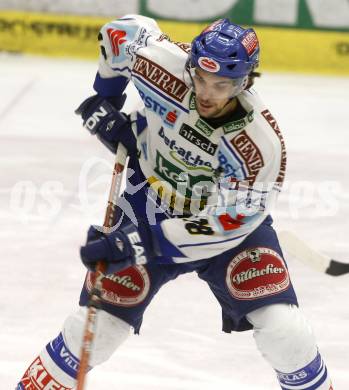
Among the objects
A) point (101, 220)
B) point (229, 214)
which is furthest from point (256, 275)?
point (101, 220)

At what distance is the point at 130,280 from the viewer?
329 centimetres

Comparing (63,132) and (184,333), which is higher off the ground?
(184,333)

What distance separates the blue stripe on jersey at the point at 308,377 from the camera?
128 inches

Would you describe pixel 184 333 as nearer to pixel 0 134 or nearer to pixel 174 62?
pixel 174 62

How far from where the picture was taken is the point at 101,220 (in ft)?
18.2

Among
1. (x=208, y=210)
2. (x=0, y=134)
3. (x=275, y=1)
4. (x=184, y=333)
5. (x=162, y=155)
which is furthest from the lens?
(x=275, y=1)

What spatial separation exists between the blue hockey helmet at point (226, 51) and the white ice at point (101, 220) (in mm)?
1418

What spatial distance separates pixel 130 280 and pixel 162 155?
453mm

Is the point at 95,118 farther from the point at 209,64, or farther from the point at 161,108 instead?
the point at 209,64

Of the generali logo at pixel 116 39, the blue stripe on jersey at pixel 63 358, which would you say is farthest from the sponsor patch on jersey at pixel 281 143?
the blue stripe on jersey at pixel 63 358

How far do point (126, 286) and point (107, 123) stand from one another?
2.08 ft

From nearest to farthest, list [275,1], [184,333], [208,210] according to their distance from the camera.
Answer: [208,210]
[184,333]
[275,1]

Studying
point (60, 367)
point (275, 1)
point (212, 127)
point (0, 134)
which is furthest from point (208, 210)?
point (275, 1)

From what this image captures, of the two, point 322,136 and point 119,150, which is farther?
point 322,136
